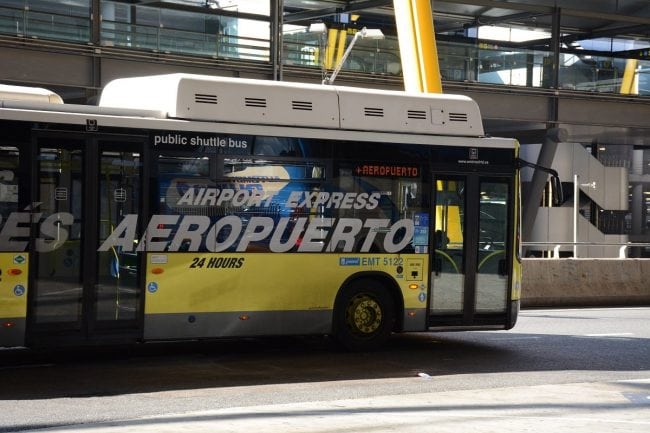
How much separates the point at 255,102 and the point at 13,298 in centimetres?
379

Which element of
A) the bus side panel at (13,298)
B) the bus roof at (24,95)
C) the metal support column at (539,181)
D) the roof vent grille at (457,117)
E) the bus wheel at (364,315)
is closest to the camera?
the bus side panel at (13,298)

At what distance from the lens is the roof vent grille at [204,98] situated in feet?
43.7

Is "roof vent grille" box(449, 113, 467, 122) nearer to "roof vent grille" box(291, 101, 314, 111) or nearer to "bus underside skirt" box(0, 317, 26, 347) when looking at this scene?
"roof vent grille" box(291, 101, 314, 111)

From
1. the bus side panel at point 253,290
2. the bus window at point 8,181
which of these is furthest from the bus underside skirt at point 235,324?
the bus window at point 8,181

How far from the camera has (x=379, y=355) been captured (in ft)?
47.5

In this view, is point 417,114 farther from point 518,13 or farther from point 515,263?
point 518,13

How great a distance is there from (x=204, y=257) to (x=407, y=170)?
123 inches

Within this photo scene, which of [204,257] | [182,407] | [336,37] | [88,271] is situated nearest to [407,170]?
[204,257]

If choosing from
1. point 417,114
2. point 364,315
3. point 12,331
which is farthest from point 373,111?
point 12,331

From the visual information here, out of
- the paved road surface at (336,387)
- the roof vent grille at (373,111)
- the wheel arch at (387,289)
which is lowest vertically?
the paved road surface at (336,387)

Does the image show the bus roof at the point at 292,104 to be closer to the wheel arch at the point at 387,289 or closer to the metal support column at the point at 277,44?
the wheel arch at the point at 387,289

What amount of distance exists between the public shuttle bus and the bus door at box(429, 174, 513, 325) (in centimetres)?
2

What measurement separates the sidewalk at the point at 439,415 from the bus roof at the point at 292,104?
14.1ft

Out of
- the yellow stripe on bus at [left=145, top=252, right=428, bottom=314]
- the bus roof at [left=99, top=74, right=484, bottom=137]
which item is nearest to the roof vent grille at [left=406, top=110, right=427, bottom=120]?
the bus roof at [left=99, top=74, right=484, bottom=137]
